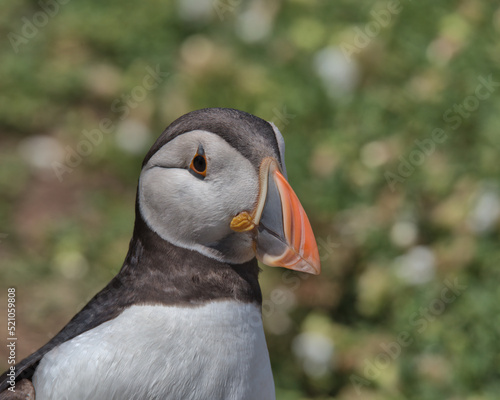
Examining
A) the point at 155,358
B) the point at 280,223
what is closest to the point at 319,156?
the point at 280,223

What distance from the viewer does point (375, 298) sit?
4.25 m

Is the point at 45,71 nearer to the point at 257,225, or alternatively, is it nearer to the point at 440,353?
the point at 440,353

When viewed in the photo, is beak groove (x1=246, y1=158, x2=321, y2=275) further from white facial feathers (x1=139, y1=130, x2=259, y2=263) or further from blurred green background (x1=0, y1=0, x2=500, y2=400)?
blurred green background (x1=0, y1=0, x2=500, y2=400)

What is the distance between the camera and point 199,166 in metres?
2.14

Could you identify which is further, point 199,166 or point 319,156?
point 319,156

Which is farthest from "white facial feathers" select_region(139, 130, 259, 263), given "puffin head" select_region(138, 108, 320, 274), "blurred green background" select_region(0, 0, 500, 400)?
"blurred green background" select_region(0, 0, 500, 400)

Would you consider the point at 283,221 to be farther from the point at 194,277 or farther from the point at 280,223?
the point at 194,277

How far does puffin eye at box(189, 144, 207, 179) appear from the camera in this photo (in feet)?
6.97

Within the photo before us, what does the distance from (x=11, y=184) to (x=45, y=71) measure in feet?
4.07

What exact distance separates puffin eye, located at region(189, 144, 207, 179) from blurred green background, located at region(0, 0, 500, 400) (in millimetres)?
2162

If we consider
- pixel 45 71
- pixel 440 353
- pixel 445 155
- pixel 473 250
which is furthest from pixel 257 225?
pixel 45 71

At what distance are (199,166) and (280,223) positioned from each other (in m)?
0.30

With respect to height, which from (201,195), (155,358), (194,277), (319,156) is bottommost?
(319,156)

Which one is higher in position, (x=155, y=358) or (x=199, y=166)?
(x=199, y=166)
